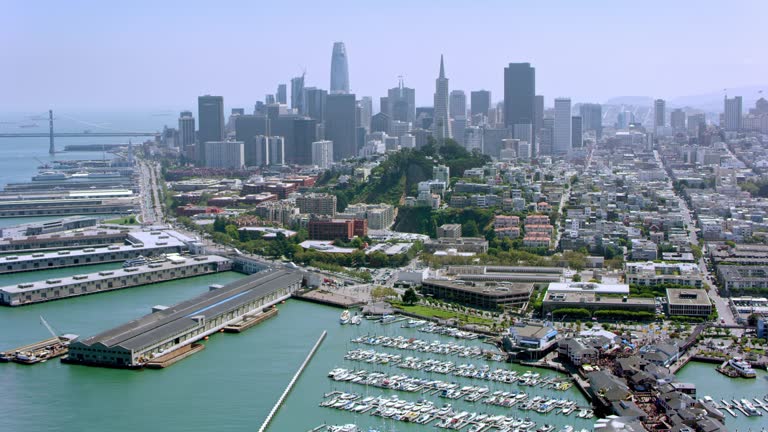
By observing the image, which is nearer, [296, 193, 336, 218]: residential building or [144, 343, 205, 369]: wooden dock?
[144, 343, 205, 369]: wooden dock

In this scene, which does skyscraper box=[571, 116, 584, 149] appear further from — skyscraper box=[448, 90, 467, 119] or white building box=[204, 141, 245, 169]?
white building box=[204, 141, 245, 169]

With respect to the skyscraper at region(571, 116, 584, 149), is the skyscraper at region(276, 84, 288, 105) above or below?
above

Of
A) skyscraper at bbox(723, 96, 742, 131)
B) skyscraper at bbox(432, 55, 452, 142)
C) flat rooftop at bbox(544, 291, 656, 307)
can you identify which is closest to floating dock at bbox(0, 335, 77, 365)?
flat rooftop at bbox(544, 291, 656, 307)

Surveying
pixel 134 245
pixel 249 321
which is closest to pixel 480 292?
pixel 249 321

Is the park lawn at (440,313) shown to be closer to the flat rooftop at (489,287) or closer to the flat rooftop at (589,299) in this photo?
the flat rooftop at (489,287)

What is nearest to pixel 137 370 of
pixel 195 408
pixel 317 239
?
pixel 195 408

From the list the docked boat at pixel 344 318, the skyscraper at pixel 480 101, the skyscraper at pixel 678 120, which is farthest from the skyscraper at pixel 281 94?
the docked boat at pixel 344 318
